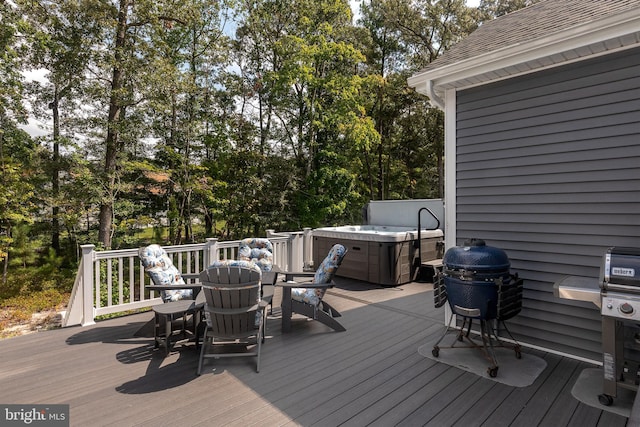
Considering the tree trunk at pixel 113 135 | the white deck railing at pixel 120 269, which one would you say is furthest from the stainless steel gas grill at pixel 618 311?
the tree trunk at pixel 113 135

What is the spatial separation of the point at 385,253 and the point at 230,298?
11.7 feet

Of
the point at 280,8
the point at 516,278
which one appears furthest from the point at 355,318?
the point at 280,8

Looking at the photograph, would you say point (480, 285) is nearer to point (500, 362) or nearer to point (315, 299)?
point (500, 362)

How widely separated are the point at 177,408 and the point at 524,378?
268cm

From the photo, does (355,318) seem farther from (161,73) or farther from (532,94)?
(161,73)

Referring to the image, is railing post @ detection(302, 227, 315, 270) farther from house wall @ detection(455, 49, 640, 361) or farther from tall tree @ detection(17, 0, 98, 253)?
tall tree @ detection(17, 0, 98, 253)

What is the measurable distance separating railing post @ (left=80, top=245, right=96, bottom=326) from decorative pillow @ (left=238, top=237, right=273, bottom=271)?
5.73ft

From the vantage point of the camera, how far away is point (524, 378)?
2.70m

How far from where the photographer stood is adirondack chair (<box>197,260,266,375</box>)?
2861 millimetres

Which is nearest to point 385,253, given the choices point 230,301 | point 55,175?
point 230,301

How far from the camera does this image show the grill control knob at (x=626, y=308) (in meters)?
2.12

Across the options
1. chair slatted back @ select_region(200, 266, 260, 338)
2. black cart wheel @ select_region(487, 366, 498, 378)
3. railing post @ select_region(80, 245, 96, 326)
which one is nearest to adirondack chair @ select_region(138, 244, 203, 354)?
chair slatted back @ select_region(200, 266, 260, 338)

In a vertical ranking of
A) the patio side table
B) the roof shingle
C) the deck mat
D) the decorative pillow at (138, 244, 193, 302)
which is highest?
the roof shingle

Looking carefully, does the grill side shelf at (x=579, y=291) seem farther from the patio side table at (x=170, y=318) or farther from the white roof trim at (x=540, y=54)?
the patio side table at (x=170, y=318)
